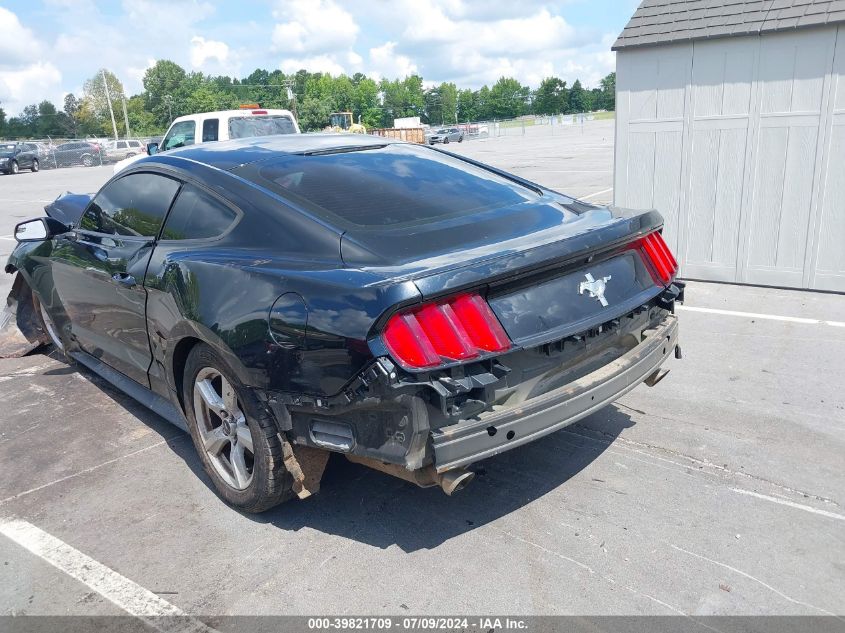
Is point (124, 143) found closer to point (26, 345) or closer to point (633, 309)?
point (26, 345)

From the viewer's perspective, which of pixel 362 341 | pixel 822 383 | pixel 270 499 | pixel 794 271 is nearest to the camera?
pixel 362 341

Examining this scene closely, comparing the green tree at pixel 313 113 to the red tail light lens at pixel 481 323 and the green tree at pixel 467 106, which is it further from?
the red tail light lens at pixel 481 323

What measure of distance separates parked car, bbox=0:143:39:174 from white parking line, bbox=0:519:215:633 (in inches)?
1510

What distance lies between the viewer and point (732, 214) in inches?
273

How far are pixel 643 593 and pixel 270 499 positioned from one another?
1.60 metres

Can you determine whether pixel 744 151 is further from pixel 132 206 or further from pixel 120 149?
pixel 120 149

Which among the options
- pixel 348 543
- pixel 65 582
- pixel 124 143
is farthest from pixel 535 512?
pixel 124 143

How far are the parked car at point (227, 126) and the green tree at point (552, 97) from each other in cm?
11966

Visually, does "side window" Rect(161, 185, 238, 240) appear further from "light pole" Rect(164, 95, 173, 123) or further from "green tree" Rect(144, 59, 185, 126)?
"green tree" Rect(144, 59, 185, 126)

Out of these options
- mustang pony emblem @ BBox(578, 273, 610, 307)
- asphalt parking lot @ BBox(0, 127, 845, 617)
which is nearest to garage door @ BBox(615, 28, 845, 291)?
asphalt parking lot @ BBox(0, 127, 845, 617)

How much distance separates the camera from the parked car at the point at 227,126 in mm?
13328

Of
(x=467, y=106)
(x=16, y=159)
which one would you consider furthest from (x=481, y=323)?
(x=467, y=106)

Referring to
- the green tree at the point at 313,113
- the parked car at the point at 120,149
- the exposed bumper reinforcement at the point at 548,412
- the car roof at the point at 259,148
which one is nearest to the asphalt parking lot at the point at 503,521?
the exposed bumper reinforcement at the point at 548,412

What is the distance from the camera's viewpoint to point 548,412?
2.87 metres
